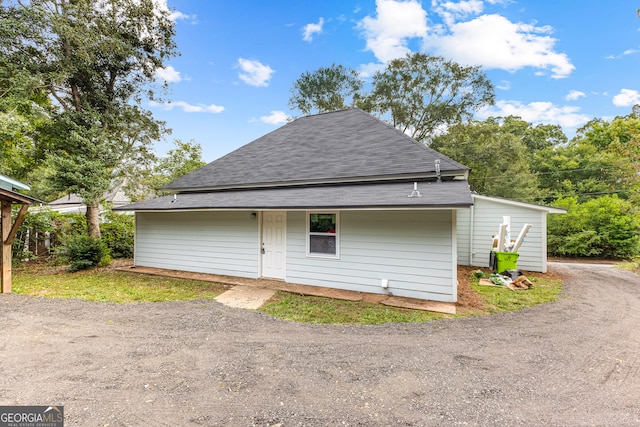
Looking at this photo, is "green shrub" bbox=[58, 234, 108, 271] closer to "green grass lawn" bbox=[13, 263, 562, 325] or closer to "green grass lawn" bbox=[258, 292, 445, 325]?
"green grass lawn" bbox=[13, 263, 562, 325]

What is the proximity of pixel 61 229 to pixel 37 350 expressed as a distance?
968 cm

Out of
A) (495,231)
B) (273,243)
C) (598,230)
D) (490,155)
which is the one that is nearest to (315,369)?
(273,243)

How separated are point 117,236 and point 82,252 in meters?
2.62

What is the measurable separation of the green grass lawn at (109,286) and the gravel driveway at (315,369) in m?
0.99

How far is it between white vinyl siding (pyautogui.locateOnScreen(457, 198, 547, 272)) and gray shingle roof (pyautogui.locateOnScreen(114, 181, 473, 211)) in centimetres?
415

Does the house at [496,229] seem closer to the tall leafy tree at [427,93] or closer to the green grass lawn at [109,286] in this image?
the green grass lawn at [109,286]

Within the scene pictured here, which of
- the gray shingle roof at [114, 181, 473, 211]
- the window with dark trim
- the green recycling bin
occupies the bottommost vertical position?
the green recycling bin

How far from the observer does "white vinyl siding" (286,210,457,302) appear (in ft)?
19.2

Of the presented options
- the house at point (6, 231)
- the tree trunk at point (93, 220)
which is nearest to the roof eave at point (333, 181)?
the tree trunk at point (93, 220)

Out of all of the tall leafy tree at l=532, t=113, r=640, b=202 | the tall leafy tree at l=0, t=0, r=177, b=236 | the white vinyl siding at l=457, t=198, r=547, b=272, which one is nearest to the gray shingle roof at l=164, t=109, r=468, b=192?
the tall leafy tree at l=0, t=0, r=177, b=236

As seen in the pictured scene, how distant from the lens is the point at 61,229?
10.8 m

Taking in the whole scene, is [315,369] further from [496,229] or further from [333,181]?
[496,229]

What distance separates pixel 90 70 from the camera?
965 cm

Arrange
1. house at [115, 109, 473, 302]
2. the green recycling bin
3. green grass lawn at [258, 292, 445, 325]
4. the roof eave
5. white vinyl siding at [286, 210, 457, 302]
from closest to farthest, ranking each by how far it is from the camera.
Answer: green grass lawn at [258, 292, 445, 325]
white vinyl siding at [286, 210, 457, 302]
house at [115, 109, 473, 302]
the roof eave
the green recycling bin
